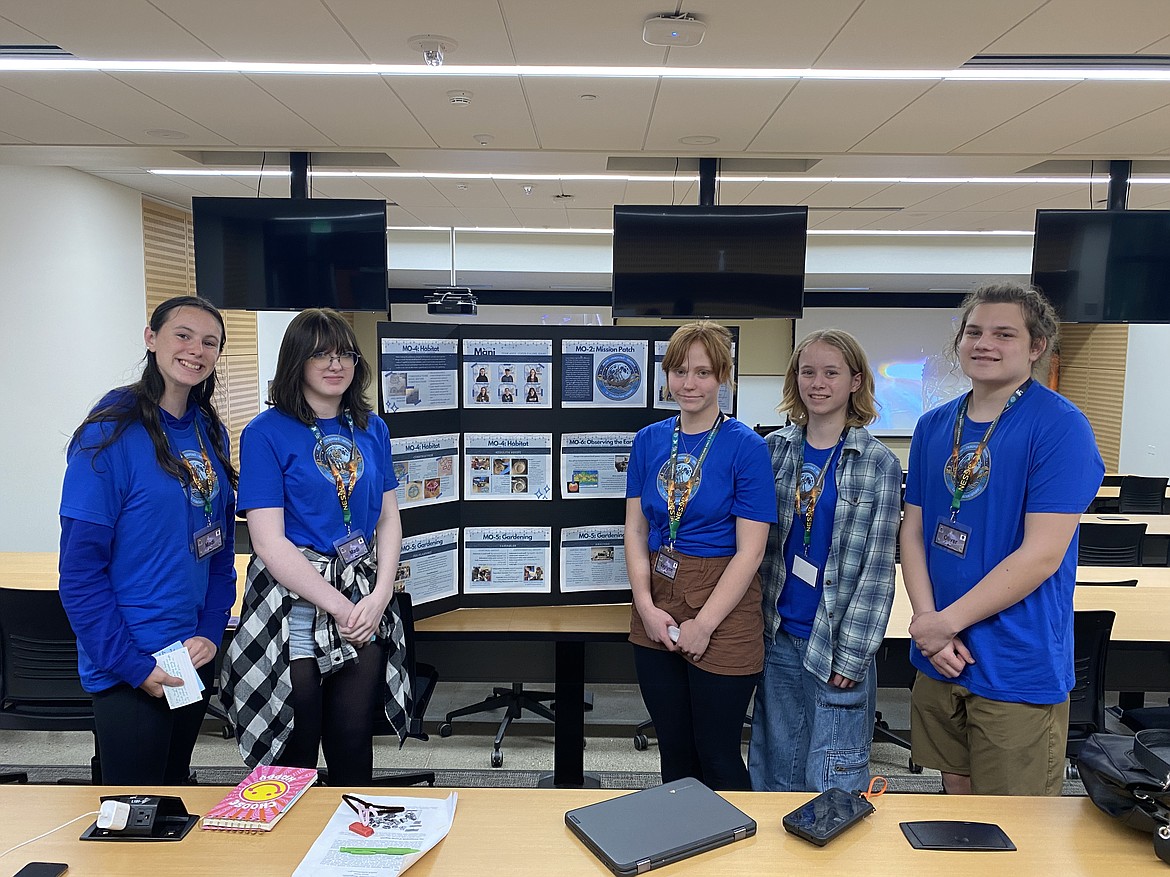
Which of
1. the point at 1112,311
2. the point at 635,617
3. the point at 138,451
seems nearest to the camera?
the point at 138,451

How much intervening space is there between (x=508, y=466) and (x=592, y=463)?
0.32 metres

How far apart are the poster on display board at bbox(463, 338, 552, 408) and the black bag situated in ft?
6.43

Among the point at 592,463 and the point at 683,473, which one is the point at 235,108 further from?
the point at 683,473

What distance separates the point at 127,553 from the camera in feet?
6.70

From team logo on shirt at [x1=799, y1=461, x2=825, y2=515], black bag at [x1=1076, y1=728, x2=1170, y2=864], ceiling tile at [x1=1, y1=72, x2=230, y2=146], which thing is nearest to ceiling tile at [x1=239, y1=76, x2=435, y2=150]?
ceiling tile at [x1=1, y1=72, x2=230, y2=146]

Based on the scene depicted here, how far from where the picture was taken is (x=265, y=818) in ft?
5.03

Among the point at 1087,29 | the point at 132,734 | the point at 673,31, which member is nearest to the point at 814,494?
the point at 673,31

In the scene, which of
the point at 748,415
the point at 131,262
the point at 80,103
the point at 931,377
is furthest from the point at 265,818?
the point at 931,377

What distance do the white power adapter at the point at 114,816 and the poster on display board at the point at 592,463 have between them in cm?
174

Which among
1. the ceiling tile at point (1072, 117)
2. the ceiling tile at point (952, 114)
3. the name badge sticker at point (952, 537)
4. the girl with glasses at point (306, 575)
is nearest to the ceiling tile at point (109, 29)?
the girl with glasses at point (306, 575)

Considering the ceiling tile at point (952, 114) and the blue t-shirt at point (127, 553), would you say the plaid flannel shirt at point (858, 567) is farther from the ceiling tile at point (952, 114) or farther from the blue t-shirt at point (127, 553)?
the ceiling tile at point (952, 114)

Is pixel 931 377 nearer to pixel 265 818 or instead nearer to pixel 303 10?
pixel 303 10

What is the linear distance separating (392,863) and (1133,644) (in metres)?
3.00

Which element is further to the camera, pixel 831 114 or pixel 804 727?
pixel 831 114
